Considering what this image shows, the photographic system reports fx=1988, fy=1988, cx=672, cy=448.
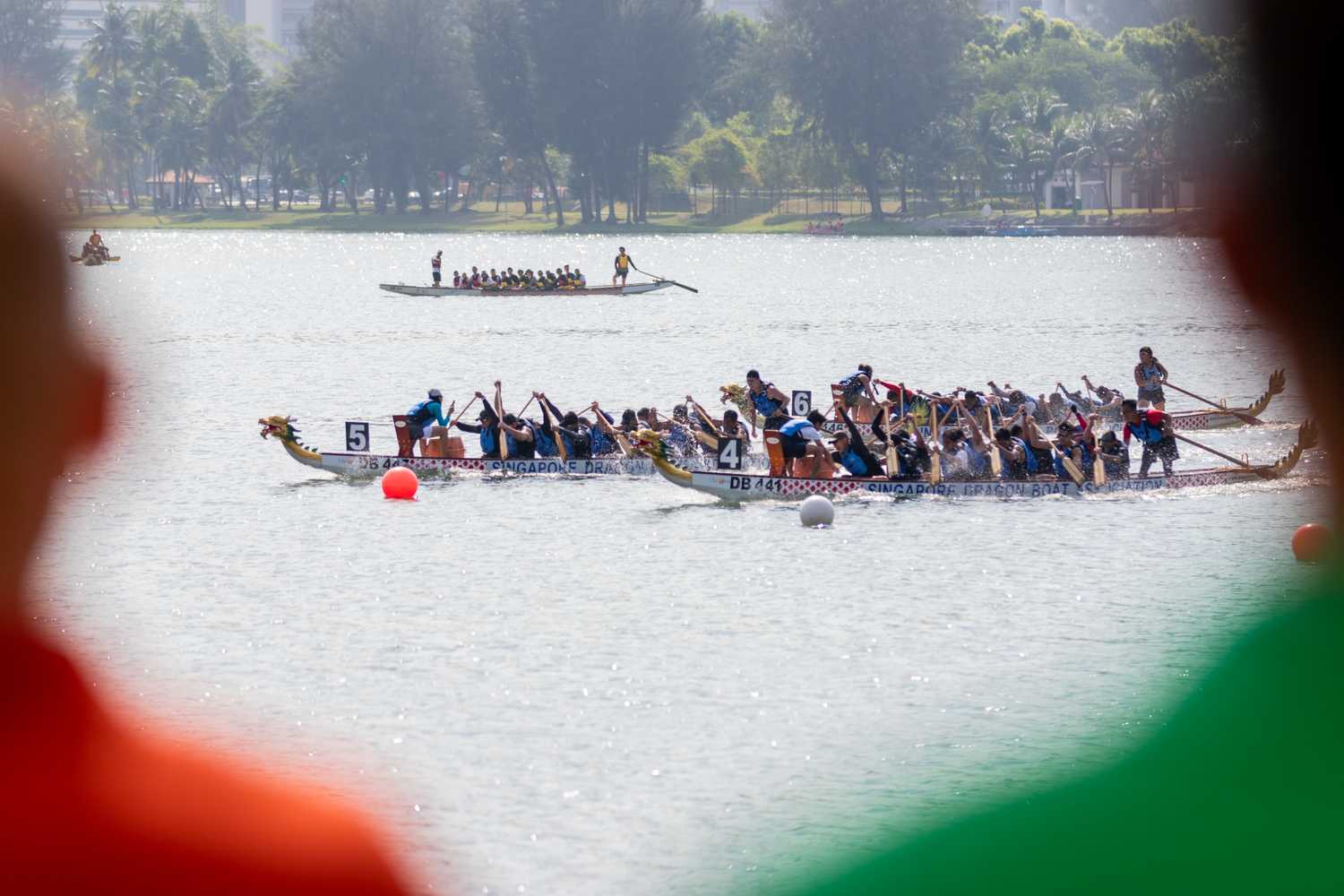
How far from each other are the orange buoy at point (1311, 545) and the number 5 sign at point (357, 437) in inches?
702

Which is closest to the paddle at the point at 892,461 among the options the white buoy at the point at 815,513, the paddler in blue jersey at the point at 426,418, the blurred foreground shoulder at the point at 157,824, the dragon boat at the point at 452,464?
the white buoy at the point at 815,513

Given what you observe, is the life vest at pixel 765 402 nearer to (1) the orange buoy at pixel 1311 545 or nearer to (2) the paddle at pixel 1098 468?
(2) the paddle at pixel 1098 468

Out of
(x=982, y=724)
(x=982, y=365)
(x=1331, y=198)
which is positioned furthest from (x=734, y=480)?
(x=1331, y=198)

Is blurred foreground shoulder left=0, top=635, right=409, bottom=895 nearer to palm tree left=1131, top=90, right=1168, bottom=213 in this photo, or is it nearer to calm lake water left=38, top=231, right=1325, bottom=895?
calm lake water left=38, top=231, right=1325, bottom=895

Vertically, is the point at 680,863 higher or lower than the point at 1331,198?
lower

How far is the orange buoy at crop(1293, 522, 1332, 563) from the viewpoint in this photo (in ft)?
106

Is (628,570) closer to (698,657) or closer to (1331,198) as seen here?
(698,657)

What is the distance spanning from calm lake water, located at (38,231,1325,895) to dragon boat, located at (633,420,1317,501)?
0.33 meters

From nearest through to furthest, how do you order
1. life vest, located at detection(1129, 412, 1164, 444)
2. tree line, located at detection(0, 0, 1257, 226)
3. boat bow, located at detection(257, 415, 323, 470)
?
life vest, located at detection(1129, 412, 1164, 444), boat bow, located at detection(257, 415, 323, 470), tree line, located at detection(0, 0, 1257, 226)

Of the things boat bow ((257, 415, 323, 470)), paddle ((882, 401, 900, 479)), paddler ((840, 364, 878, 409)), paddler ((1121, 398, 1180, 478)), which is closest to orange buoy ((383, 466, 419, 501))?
boat bow ((257, 415, 323, 470))

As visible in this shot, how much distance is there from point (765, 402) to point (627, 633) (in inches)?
550

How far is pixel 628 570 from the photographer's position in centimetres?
3175

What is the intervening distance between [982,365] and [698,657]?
43.5 meters

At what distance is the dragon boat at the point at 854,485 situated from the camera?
3612 centimetres
